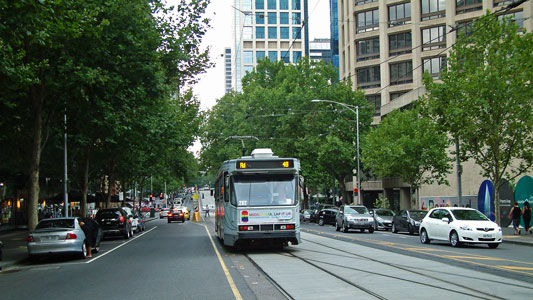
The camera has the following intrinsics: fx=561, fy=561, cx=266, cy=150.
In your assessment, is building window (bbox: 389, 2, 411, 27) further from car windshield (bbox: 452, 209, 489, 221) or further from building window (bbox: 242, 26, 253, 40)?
building window (bbox: 242, 26, 253, 40)

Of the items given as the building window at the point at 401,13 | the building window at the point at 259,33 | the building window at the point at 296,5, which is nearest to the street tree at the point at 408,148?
the building window at the point at 401,13

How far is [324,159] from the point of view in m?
47.9

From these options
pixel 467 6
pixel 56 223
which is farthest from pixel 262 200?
pixel 467 6

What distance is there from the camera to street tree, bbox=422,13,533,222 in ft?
87.0

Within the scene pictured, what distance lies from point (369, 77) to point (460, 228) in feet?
154

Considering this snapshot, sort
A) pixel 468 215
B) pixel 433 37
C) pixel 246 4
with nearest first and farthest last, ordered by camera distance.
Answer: pixel 468 215
pixel 433 37
pixel 246 4

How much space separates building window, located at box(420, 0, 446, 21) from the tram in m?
45.8

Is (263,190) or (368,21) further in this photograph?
(368,21)

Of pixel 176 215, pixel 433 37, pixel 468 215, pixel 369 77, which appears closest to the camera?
pixel 468 215

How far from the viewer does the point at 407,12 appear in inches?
2416

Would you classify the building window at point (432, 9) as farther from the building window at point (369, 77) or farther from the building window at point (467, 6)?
the building window at point (369, 77)

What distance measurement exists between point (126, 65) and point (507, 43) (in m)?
17.8

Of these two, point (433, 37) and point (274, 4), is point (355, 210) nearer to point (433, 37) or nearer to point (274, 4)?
point (433, 37)

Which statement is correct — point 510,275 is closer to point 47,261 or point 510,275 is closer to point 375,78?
point 47,261
